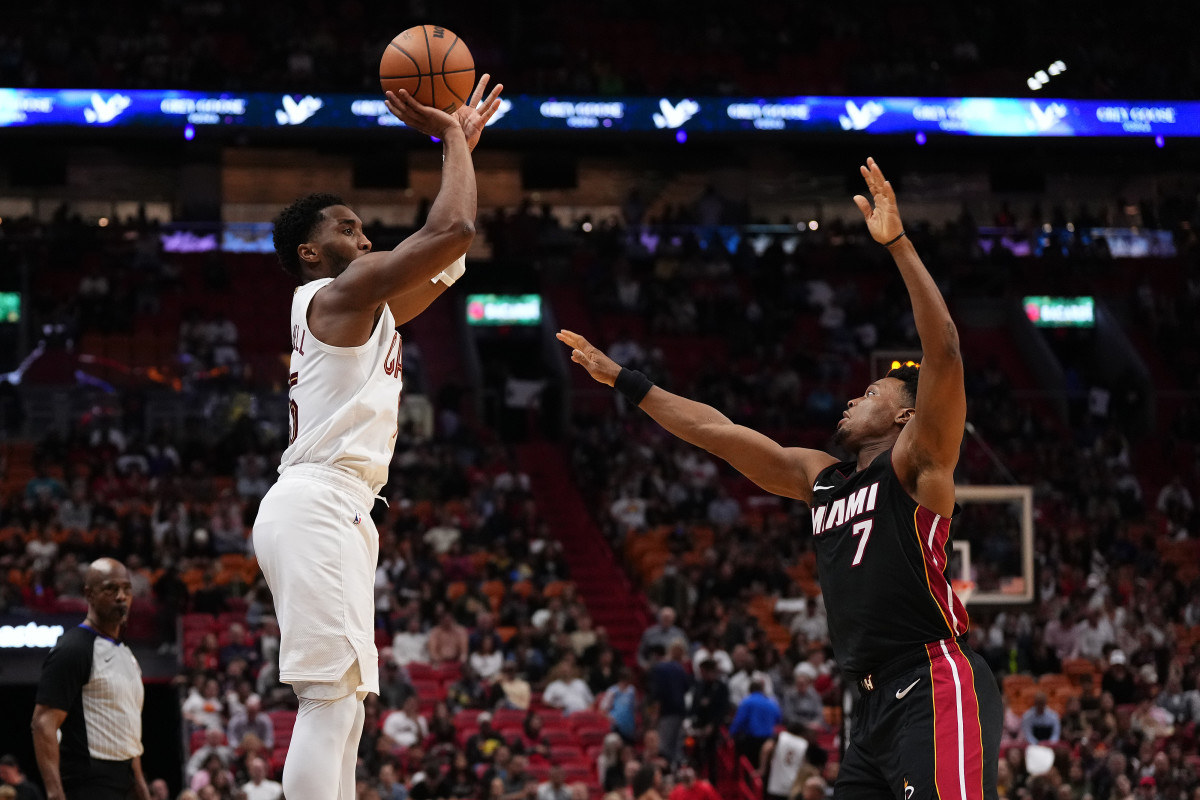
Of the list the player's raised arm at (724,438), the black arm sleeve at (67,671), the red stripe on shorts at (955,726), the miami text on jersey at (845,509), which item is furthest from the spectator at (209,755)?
the red stripe on shorts at (955,726)

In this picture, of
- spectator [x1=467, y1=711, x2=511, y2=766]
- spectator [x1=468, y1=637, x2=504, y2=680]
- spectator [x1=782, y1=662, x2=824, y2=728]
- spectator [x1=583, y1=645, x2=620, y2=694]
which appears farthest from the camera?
spectator [x1=583, y1=645, x2=620, y2=694]

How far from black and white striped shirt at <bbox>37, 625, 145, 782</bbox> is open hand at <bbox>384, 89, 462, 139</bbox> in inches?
123

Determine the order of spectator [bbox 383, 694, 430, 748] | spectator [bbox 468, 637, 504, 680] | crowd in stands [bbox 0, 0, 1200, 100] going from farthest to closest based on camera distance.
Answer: crowd in stands [bbox 0, 0, 1200, 100] < spectator [bbox 468, 637, 504, 680] < spectator [bbox 383, 694, 430, 748]

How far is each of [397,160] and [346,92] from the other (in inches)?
215

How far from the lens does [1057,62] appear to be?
87.1 feet

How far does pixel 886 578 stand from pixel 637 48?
24.2m

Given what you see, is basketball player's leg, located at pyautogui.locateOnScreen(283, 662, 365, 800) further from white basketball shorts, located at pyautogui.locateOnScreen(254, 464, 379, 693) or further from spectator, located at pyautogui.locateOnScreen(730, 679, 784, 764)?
spectator, located at pyautogui.locateOnScreen(730, 679, 784, 764)

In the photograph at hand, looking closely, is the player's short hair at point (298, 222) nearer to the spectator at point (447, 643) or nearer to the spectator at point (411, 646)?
the spectator at point (411, 646)

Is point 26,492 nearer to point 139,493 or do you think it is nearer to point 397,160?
point 139,493

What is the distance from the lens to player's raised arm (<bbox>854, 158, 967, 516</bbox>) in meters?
4.55

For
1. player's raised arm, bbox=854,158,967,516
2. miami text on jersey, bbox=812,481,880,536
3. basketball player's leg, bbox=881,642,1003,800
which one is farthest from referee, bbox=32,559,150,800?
player's raised arm, bbox=854,158,967,516

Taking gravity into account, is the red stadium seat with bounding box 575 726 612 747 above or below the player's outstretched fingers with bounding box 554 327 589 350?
below

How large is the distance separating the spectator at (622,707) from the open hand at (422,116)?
34.9ft

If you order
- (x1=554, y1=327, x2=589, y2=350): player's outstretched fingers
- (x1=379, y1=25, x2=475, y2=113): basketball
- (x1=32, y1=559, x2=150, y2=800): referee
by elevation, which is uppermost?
(x1=379, y1=25, x2=475, y2=113): basketball
